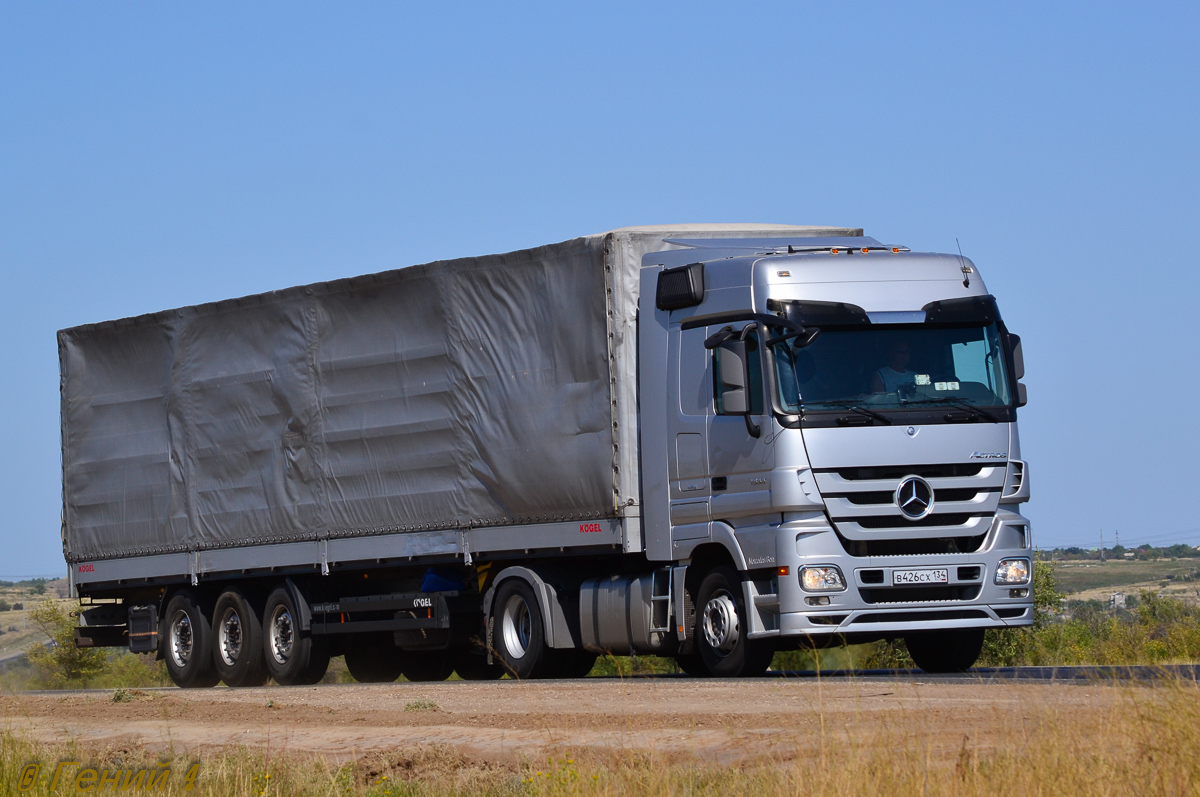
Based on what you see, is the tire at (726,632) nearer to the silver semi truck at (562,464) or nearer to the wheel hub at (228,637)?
the silver semi truck at (562,464)

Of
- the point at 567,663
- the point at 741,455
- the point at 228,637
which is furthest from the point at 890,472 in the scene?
the point at 228,637

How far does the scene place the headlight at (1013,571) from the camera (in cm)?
1446

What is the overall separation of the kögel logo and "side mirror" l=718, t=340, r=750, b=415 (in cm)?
148

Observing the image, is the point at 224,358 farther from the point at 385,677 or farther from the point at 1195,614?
the point at 1195,614

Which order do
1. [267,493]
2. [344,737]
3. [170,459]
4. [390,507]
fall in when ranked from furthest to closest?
[170,459]
[267,493]
[390,507]
[344,737]

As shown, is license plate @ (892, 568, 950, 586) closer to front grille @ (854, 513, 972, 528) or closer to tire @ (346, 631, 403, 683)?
front grille @ (854, 513, 972, 528)

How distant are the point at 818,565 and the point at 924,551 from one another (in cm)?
99

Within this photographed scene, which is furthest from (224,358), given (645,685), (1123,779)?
(1123,779)

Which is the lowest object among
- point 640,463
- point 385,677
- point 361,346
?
point 385,677

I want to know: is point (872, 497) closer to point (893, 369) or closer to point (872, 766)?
point (893, 369)

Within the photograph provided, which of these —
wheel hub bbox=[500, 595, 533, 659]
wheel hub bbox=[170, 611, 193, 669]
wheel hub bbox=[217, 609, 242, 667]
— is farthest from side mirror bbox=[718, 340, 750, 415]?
wheel hub bbox=[170, 611, 193, 669]

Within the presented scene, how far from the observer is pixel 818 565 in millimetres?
14086

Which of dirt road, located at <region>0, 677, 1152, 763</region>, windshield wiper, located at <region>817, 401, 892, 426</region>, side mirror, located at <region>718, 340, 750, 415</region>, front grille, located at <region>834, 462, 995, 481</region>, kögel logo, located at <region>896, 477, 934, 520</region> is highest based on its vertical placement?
side mirror, located at <region>718, 340, 750, 415</region>

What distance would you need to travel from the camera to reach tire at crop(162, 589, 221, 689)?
2097 centimetres
